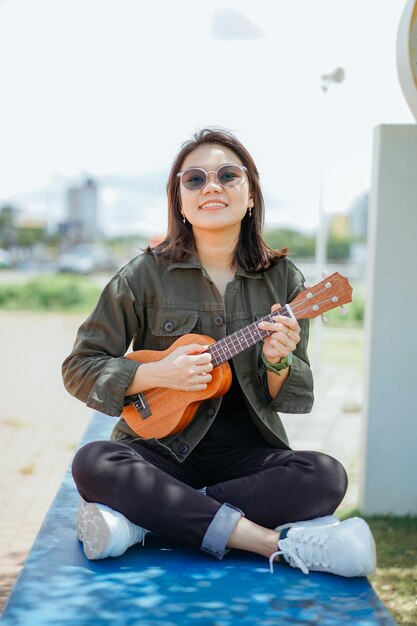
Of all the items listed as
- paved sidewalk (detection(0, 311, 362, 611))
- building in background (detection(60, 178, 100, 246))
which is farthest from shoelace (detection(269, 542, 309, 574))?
building in background (detection(60, 178, 100, 246))

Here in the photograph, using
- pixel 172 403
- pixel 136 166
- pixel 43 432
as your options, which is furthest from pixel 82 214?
pixel 172 403

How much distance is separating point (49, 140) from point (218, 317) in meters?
25.3

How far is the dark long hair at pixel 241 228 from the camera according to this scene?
302cm

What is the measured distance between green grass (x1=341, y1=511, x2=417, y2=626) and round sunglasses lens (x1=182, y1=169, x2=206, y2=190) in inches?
72.6

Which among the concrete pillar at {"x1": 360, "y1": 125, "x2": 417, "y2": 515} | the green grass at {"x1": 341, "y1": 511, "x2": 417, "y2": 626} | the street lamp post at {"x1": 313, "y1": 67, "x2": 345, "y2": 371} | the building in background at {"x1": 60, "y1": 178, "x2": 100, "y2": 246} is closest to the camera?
the green grass at {"x1": 341, "y1": 511, "x2": 417, "y2": 626}

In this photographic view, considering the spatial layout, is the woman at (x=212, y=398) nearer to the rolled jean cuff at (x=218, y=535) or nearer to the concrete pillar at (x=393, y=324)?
the rolled jean cuff at (x=218, y=535)

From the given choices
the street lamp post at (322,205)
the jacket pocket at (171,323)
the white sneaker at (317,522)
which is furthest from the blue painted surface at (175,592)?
the street lamp post at (322,205)

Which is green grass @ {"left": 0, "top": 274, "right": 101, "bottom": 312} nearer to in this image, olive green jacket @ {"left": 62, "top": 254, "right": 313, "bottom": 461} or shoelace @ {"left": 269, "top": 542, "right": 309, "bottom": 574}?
olive green jacket @ {"left": 62, "top": 254, "right": 313, "bottom": 461}

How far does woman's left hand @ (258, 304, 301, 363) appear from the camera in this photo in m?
2.56

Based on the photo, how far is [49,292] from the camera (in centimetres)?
2011

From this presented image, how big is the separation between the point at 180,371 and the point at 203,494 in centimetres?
41

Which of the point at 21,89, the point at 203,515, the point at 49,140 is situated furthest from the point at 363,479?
the point at 49,140

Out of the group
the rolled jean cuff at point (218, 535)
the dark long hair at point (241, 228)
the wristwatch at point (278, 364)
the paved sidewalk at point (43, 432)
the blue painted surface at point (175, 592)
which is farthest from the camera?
the paved sidewalk at point (43, 432)

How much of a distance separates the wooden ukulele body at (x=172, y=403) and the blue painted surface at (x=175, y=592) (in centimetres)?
41
